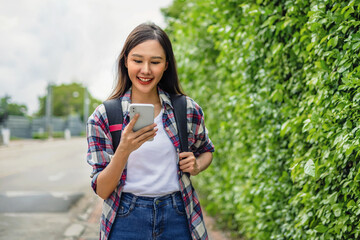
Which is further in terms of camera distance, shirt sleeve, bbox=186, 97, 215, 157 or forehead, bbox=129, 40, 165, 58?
shirt sleeve, bbox=186, 97, 215, 157

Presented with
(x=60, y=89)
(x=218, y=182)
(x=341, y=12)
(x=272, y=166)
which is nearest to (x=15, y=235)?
(x=218, y=182)

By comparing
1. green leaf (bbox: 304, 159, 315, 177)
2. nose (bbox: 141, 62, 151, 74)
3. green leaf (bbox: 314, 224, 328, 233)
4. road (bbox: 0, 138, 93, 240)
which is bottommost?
road (bbox: 0, 138, 93, 240)

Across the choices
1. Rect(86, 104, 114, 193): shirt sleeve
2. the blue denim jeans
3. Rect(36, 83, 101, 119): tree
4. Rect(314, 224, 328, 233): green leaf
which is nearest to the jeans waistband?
the blue denim jeans

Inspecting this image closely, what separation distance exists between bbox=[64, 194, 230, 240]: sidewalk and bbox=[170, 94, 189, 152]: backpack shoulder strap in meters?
4.33

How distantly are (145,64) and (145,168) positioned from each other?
0.51m

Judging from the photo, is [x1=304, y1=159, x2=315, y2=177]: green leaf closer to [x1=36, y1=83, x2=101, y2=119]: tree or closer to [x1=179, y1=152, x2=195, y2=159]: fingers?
[x1=179, y1=152, x2=195, y2=159]: fingers

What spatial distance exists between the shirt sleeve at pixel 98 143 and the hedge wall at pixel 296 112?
4.09 ft

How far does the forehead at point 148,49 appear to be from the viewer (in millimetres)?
2010

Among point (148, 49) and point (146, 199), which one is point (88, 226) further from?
point (148, 49)

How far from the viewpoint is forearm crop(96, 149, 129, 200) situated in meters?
1.82

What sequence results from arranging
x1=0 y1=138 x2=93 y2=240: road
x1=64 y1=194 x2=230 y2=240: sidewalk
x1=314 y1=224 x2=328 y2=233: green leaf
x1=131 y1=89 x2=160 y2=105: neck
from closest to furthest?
x1=131 y1=89 x2=160 y2=105: neck → x1=314 y1=224 x2=328 y2=233: green leaf → x1=64 y1=194 x2=230 y2=240: sidewalk → x1=0 y1=138 x2=93 y2=240: road

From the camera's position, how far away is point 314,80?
257cm

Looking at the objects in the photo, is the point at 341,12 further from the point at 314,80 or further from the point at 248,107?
the point at 248,107

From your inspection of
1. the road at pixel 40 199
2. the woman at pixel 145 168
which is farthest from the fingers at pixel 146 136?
the road at pixel 40 199
